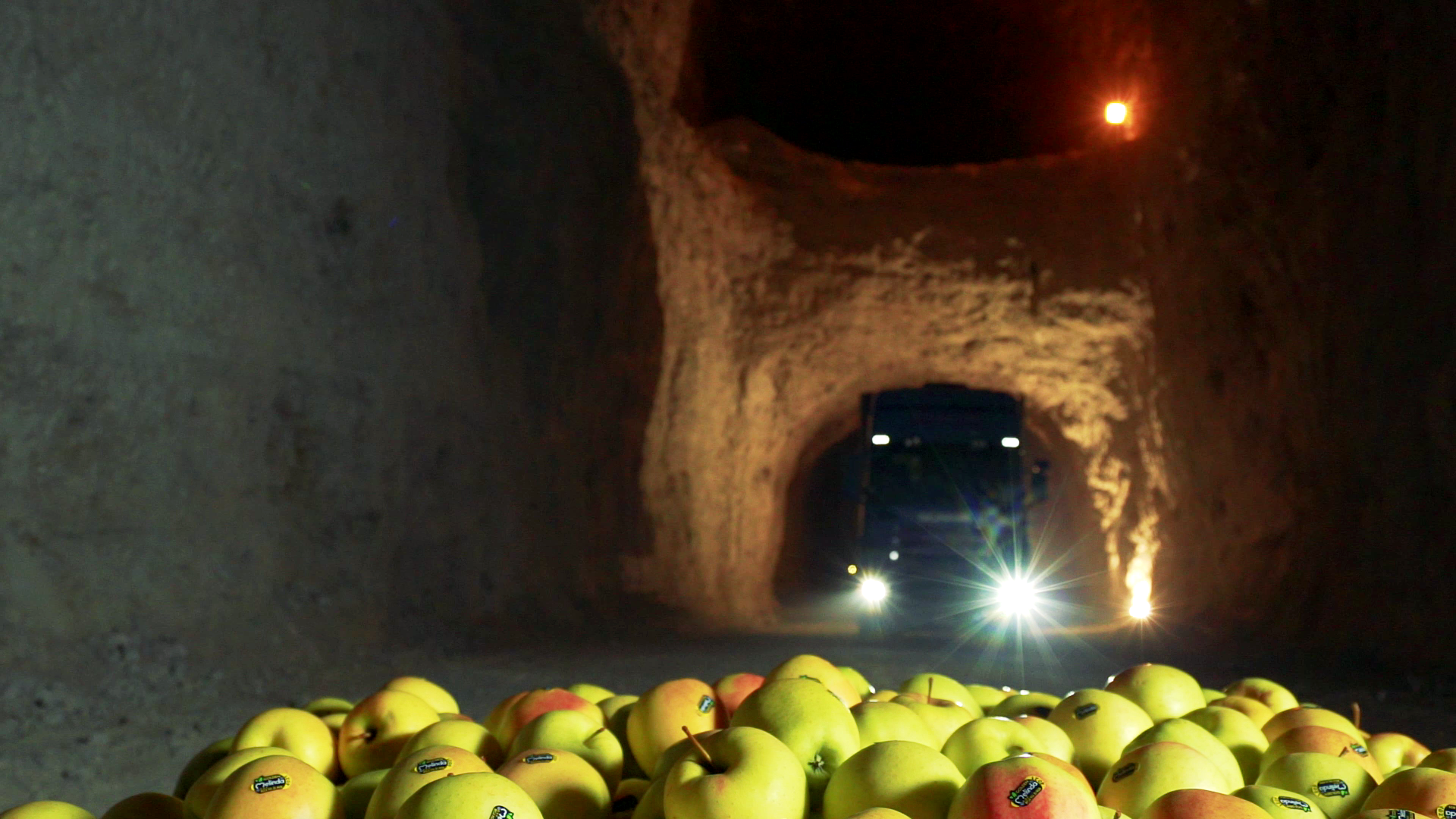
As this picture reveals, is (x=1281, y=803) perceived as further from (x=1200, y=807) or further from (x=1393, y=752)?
(x=1393, y=752)

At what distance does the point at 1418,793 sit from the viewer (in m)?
1.38

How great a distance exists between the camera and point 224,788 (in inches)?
55.4

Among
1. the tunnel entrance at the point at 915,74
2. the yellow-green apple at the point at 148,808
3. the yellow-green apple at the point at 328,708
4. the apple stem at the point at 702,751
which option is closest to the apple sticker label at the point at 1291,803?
the apple stem at the point at 702,751

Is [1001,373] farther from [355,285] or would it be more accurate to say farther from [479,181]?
[355,285]

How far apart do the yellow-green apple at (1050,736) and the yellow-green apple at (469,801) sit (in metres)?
0.77

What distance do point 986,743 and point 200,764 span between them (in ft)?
4.17

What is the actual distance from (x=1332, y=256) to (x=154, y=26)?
7.40 metres

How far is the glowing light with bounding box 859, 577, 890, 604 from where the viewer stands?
11539 mm

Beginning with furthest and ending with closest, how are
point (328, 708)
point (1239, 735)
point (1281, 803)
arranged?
point (328, 708) → point (1239, 735) → point (1281, 803)

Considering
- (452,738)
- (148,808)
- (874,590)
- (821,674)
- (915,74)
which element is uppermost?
(915,74)

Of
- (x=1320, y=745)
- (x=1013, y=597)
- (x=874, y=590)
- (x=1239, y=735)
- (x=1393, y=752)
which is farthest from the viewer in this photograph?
(x=1013, y=597)

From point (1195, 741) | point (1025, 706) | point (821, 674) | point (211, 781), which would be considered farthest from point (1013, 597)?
point (211, 781)

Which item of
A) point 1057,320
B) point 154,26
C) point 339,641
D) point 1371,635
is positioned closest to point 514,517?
point 339,641

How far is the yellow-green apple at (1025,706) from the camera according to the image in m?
1.98
